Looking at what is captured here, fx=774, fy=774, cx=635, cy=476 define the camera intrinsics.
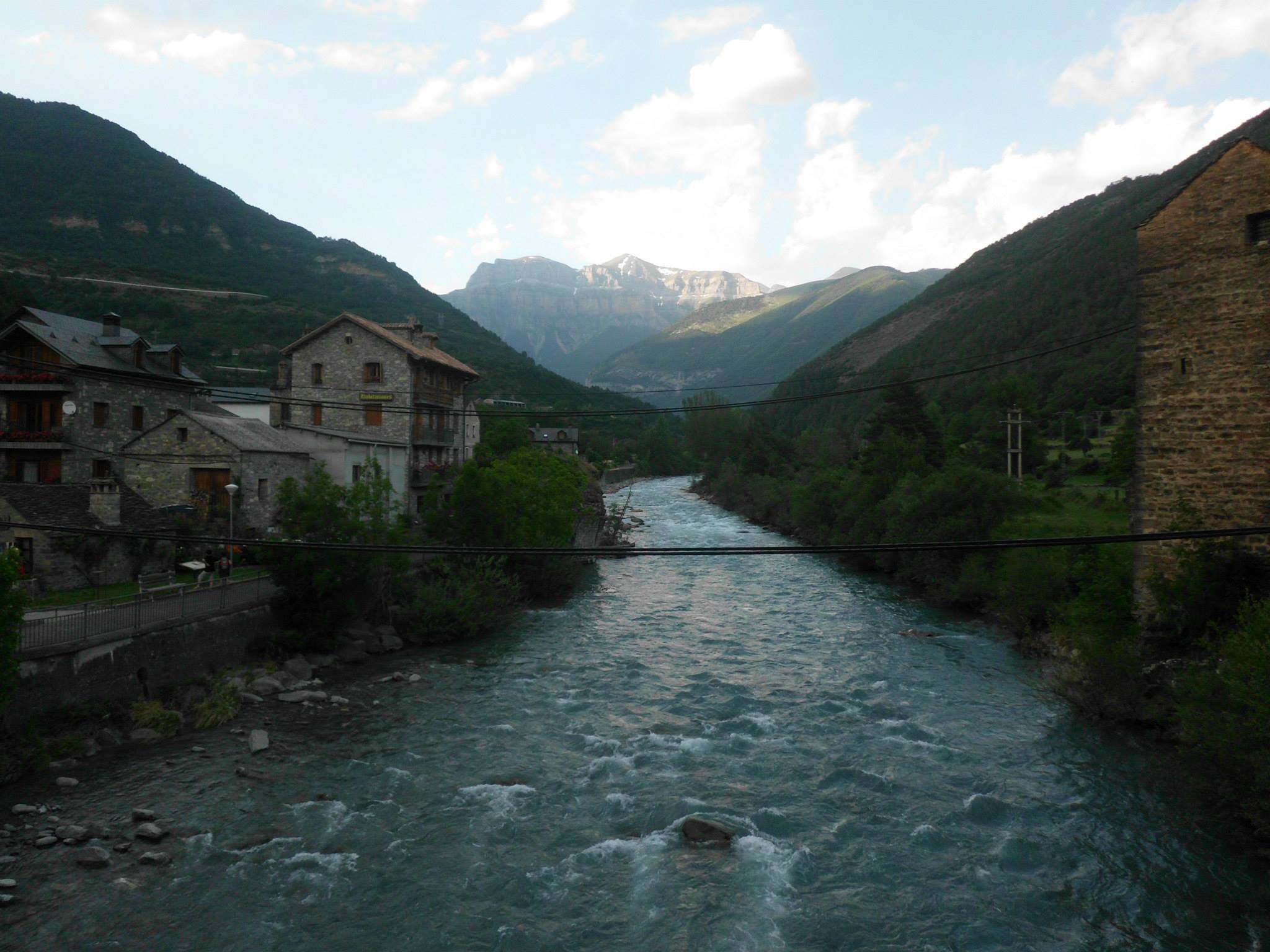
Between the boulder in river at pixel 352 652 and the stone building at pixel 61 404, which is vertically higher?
the stone building at pixel 61 404

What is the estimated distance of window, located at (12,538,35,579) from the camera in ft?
70.3

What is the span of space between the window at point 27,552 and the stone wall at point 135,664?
5.85 meters

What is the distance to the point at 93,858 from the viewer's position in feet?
39.4

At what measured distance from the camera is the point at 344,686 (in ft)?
70.1

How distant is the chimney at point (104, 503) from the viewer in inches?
932

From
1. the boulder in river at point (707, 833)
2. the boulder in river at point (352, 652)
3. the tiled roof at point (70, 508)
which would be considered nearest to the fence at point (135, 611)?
the boulder in river at point (352, 652)

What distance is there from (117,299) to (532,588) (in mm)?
61090

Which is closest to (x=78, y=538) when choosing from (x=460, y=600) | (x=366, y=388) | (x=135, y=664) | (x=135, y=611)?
(x=135, y=611)

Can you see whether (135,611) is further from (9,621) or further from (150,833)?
(150,833)

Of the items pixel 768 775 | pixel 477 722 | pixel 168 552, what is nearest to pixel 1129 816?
pixel 768 775

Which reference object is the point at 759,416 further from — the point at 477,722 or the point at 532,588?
the point at 477,722

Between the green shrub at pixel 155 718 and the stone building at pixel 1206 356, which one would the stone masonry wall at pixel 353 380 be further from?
the stone building at pixel 1206 356

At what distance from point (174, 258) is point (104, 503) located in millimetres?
92476

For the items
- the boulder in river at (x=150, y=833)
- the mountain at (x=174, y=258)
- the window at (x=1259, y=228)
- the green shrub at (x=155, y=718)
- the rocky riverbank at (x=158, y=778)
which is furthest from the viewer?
the mountain at (x=174, y=258)
